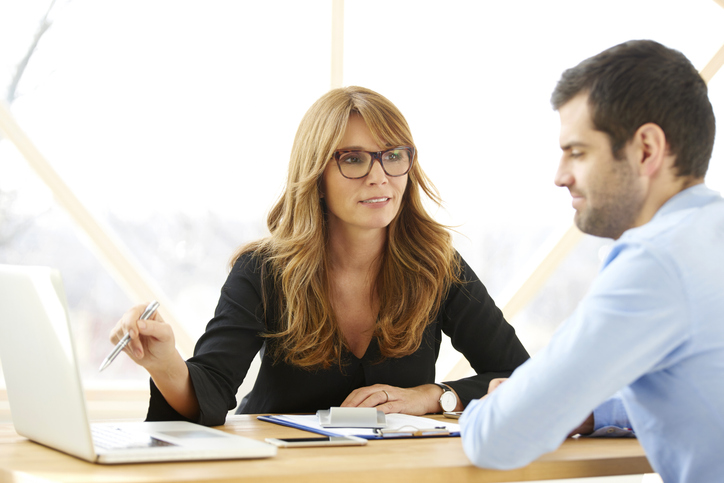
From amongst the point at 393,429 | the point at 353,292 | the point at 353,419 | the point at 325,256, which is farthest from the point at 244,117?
the point at 393,429

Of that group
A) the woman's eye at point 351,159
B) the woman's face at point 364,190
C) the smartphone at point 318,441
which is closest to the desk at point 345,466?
the smartphone at point 318,441

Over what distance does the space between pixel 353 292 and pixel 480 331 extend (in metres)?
0.51

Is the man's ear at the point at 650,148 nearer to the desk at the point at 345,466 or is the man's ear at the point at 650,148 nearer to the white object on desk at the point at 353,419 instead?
the desk at the point at 345,466

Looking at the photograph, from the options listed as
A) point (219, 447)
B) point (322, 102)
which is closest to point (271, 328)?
point (322, 102)

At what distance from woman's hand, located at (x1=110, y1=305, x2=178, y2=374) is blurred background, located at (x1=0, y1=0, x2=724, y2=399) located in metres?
2.02

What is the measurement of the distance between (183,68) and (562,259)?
3003mm

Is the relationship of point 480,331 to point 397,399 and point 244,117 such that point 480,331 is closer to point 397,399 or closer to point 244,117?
point 397,399

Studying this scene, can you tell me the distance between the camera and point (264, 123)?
182 inches

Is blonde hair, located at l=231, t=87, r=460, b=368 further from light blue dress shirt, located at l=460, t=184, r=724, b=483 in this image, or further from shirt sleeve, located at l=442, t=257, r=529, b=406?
light blue dress shirt, located at l=460, t=184, r=724, b=483

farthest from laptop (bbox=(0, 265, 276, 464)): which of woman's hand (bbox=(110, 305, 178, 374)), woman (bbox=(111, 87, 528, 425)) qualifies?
woman (bbox=(111, 87, 528, 425))

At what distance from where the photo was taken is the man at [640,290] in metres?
1.23

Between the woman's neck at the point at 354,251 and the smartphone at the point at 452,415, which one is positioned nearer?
the smartphone at the point at 452,415

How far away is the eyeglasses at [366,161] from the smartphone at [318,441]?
1.15m

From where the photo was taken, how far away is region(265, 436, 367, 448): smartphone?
1488 millimetres
